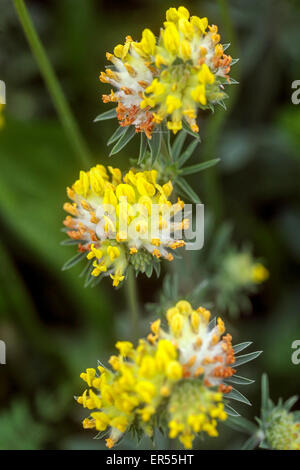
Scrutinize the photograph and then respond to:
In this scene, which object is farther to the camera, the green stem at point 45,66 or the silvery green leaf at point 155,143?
the green stem at point 45,66

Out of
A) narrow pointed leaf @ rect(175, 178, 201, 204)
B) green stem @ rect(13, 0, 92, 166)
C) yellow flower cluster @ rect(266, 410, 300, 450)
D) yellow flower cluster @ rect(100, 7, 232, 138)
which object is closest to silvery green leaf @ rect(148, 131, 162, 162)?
yellow flower cluster @ rect(100, 7, 232, 138)

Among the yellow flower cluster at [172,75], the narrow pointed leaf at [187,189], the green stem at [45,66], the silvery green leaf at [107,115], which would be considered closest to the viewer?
the yellow flower cluster at [172,75]

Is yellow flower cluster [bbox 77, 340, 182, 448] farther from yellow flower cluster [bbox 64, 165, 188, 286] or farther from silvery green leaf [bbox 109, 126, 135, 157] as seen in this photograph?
silvery green leaf [bbox 109, 126, 135, 157]

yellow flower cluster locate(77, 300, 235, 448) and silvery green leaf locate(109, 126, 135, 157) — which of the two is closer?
yellow flower cluster locate(77, 300, 235, 448)

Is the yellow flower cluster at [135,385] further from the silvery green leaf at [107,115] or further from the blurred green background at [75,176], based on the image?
the blurred green background at [75,176]

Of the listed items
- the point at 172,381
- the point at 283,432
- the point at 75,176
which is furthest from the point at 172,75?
the point at 75,176

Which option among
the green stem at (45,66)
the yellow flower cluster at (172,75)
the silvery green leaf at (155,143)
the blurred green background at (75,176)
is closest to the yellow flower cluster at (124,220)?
the silvery green leaf at (155,143)

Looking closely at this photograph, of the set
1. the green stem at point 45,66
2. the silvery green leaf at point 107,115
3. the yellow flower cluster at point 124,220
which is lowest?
the yellow flower cluster at point 124,220
